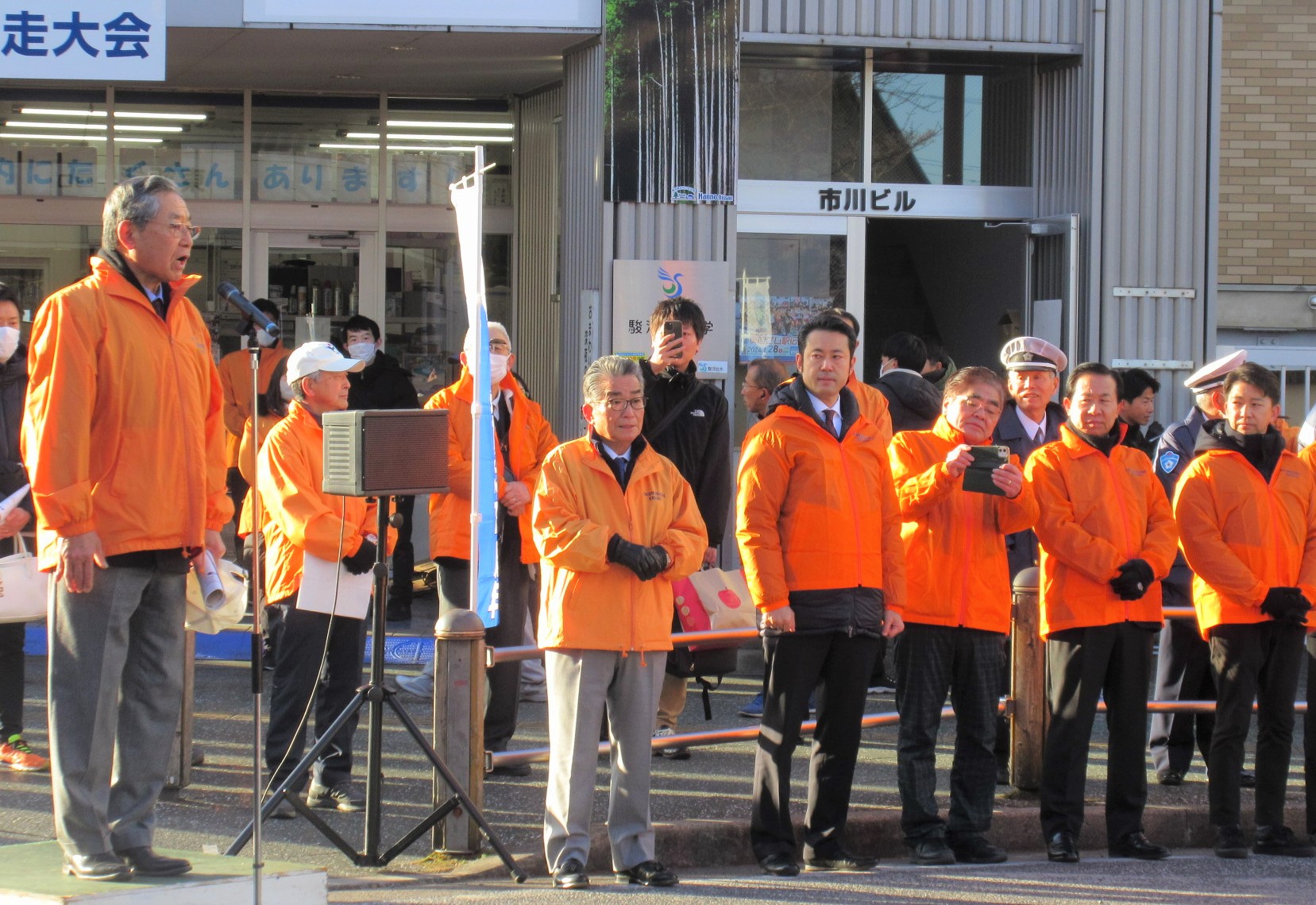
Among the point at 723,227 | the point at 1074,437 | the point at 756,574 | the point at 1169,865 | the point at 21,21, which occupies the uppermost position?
the point at 21,21

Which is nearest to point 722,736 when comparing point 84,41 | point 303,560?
point 303,560

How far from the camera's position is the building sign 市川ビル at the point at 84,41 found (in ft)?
30.2

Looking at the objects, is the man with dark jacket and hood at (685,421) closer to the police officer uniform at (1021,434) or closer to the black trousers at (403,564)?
the police officer uniform at (1021,434)

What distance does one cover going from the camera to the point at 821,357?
235 inches

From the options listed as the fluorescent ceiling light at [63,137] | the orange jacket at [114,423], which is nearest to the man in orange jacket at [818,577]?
the orange jacket at [114,423]

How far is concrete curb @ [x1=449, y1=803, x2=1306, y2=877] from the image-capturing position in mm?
6094

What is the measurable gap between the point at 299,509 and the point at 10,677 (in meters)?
1.71

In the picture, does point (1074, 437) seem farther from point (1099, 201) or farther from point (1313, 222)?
point (1313, 222)

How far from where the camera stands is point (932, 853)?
610cm

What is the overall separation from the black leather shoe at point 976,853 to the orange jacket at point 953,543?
86 centimetres

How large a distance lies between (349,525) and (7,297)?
2197 mm

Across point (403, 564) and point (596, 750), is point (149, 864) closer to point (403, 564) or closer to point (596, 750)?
point (596, 750)

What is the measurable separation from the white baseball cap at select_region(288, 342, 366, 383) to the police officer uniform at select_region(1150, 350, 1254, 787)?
13.0ft

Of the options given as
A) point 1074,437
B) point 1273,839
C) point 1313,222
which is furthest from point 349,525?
point 1313,222
